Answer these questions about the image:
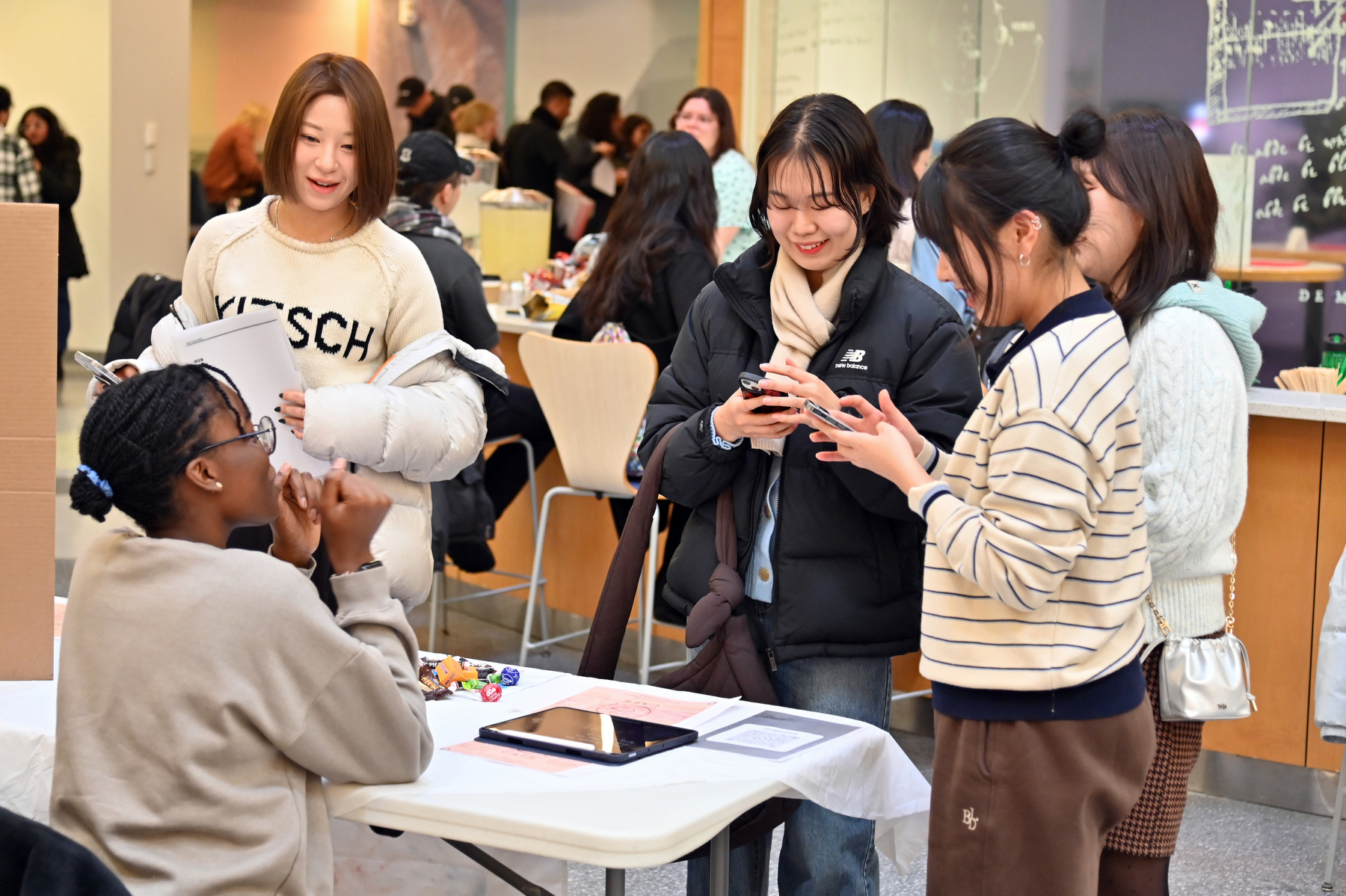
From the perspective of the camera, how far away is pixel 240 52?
12766 mm

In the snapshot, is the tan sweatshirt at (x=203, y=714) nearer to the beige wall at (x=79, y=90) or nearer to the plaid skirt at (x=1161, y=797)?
the plaid skirt at (x=1161, y=797)

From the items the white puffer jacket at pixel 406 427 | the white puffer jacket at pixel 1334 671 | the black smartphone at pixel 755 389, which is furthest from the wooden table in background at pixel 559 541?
the black smartphone at pixel 755 389

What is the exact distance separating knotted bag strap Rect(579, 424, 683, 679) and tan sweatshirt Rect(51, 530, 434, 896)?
58cm

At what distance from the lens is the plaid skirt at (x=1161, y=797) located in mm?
2049

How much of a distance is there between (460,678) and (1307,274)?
4.85 metres

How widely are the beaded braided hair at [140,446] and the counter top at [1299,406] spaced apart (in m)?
2.62

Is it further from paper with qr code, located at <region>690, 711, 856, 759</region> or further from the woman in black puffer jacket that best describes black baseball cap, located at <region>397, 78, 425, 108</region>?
paper with qr code, located at <region>690, 711, 856, 759</region>

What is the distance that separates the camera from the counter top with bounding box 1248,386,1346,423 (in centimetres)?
336

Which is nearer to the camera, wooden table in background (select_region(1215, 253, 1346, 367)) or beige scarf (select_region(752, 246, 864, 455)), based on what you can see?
beige scarf (select_region(752, 246, 864, 455))

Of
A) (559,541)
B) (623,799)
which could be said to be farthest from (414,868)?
(559,541)

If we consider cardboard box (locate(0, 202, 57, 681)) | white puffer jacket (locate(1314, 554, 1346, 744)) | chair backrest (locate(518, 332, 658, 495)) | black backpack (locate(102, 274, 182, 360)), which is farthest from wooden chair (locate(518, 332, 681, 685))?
cardboard box (locate(0, 202, 57, 681))

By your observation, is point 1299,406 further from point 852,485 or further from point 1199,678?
point 852,485

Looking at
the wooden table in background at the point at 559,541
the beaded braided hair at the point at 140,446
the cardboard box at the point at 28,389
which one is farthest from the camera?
the wooden table in background at the point at 559,541

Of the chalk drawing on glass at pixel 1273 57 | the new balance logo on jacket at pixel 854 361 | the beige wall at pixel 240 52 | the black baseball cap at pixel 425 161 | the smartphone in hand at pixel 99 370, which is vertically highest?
the beige wall at pixel 240 52
